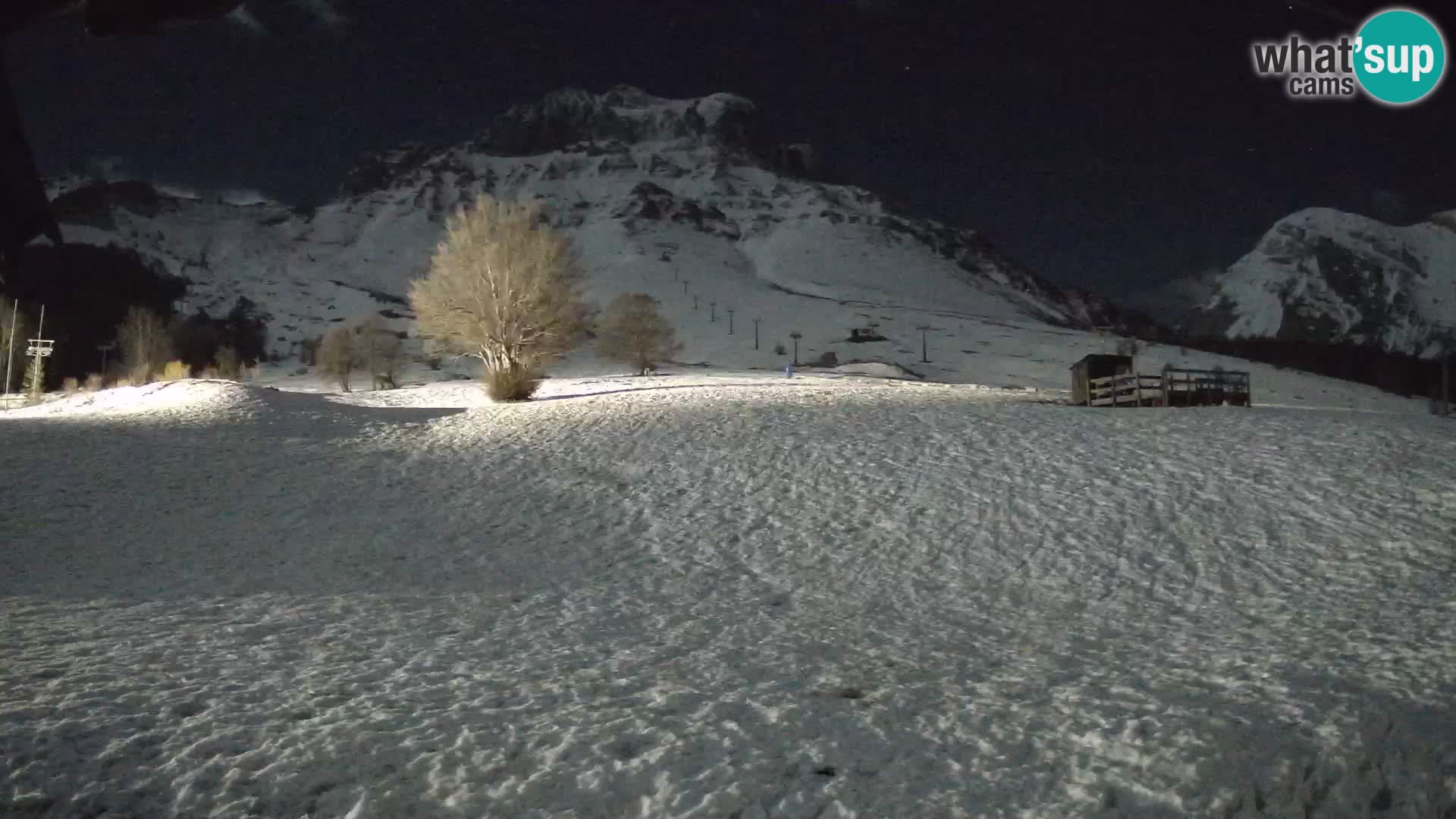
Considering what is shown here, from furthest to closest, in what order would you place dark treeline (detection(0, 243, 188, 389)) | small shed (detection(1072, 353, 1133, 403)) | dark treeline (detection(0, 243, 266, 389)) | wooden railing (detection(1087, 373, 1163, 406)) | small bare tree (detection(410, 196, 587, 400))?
dark treeline (detection(0, 243, 266, 389)), dark treeline (detection(0, 243, 188, 389)), small bare tree (detection(410, 196, 587, 400)), small shed (detection(1072, 353, 1133, 403)), wooden railing (detection(1087, 373, 1163, 406))

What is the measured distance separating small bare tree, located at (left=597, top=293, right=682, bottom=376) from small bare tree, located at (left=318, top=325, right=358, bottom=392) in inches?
1072

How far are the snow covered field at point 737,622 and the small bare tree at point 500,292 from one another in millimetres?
18014

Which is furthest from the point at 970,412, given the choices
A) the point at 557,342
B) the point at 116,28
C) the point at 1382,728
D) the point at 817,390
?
the point at 116,28

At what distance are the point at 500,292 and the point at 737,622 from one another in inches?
1350

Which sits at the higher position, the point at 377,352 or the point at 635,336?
the point at 635,336

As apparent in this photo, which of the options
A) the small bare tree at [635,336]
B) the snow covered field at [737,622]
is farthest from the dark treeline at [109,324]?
the snow covered field at [737,622]

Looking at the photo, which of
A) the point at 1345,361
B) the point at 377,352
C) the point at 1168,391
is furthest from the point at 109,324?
the point at 1345,361

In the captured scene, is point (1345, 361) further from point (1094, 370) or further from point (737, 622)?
point (737, 622)

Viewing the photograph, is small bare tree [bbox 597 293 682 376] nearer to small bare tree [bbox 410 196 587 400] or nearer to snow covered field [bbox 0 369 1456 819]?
small bare tree [bbox 410 196 587 400]

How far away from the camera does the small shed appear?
38219 mm

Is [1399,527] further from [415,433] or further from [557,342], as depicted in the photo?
[557,342]

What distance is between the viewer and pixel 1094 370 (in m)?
38.5

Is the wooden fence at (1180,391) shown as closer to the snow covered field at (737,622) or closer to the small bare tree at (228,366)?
the snow covered field at (737,622)

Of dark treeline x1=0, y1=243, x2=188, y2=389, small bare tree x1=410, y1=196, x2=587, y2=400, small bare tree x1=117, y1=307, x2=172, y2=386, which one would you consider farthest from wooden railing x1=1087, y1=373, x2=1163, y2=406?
small bare tree x1=117, y1=307, x2=172, y2=386
